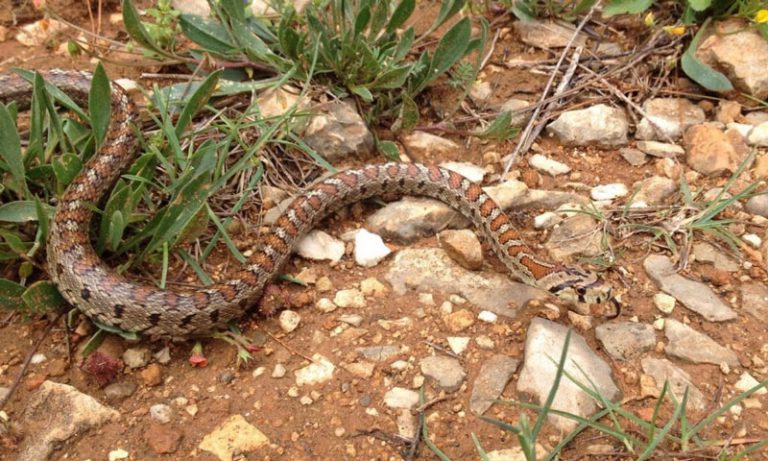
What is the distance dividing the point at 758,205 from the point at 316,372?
3.76m

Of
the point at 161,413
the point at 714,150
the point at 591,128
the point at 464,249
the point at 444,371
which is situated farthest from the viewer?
the point at 591,128

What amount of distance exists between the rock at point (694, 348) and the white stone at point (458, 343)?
1313 mm

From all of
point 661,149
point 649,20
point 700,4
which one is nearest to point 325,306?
point 661,149

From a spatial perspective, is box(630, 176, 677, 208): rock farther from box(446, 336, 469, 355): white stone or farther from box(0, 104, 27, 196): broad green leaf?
box(0, 104, 27, 196): broad green leaf

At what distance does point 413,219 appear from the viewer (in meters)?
5.53

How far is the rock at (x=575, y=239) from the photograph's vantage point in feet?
17.4

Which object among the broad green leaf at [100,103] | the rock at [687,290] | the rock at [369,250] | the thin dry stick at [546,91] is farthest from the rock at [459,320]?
the broad green leaf at [100,103]

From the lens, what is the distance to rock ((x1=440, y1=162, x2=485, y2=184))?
19.7 ft

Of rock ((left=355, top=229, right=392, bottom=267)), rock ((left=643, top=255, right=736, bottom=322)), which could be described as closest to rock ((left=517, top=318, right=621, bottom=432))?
rock ((left=643, top=255, right=736, bottom=322))

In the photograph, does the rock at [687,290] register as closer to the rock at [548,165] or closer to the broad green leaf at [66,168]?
the rock at [548,165]

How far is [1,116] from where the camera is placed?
4.54 m

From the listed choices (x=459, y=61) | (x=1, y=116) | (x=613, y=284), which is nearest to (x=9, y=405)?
(x=1, y=116)

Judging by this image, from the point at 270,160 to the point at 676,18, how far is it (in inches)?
168

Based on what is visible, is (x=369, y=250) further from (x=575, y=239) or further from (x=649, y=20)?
(x=649, y=20)
